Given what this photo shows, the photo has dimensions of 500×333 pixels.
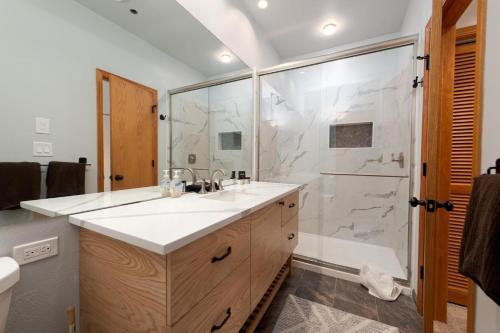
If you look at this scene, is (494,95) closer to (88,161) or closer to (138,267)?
(138,267)

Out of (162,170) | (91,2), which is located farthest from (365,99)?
(91,2)

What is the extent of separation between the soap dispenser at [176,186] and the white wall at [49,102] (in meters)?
0.42

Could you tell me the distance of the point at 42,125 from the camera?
2.40 feet

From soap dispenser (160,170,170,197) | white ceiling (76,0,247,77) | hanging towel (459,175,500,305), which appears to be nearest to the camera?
hanging towel (459,175,500,305)

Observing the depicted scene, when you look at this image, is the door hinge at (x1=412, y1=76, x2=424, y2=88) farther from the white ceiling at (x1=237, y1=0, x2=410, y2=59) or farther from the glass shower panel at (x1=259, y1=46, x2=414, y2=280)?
the white ceiling at (x1=237, y1=0, x2=410, y2=59)

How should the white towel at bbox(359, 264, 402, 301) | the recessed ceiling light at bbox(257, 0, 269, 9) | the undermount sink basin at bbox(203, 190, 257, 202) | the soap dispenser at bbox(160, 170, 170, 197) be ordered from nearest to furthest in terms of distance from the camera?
the soap dispenser at bbox(160, 170, 170, 197) < the undermount sink basin at bbox(203, 190, 257, 202) < the white towel at bbox(359, 264, 402, 301) < the recessed ceiling light at bbox(257, 0, 269, 9)

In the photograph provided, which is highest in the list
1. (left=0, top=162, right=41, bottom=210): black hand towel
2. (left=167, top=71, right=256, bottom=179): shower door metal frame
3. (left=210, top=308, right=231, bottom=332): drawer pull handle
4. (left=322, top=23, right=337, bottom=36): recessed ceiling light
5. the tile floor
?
(left=322, top=23, right=337, bottom=36): recessed ceiling light

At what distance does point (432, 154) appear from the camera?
0.97 m

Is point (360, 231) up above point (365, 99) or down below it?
below

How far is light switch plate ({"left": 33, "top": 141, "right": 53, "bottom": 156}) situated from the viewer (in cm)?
71

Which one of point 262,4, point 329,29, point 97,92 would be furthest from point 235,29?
point 97,92

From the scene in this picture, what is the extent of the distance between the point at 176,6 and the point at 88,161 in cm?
112

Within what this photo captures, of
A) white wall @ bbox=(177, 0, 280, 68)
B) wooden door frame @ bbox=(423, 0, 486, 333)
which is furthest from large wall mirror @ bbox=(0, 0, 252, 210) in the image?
wooden door frame @ bbox=(423, 0, 486, 333)

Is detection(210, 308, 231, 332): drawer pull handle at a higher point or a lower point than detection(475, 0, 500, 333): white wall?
lower
